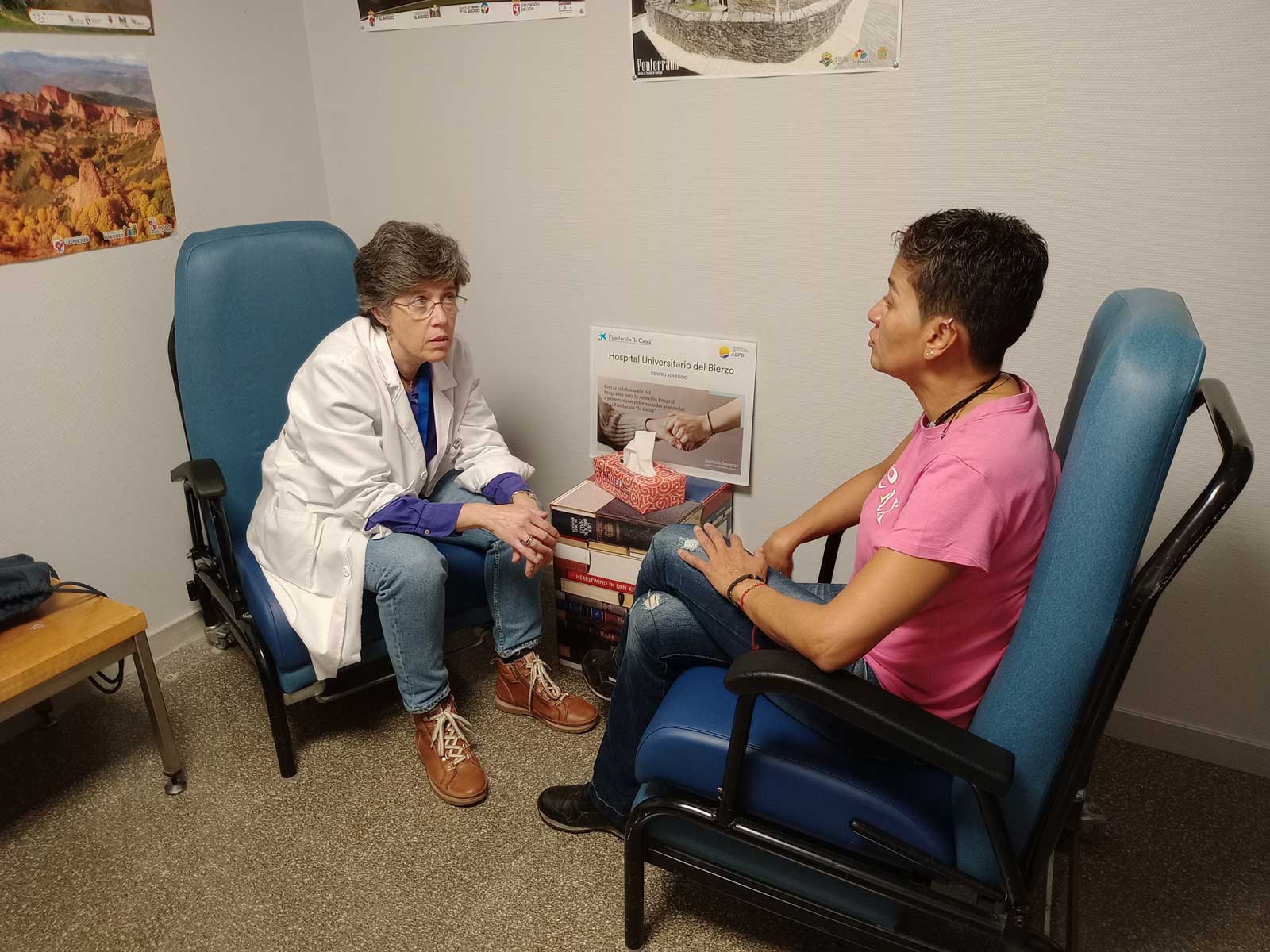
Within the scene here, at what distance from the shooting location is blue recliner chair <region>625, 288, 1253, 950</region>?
991 millimetres

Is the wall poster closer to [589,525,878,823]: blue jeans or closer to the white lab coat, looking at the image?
the white lab coat

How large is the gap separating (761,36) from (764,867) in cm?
164

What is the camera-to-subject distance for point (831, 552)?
1.73 metres

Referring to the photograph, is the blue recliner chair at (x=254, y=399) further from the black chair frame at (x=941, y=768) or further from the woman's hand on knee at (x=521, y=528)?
the black chair frame at (x=941, y=768)

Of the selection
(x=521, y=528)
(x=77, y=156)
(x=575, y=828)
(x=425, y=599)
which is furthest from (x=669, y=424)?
(x=77, y=156)

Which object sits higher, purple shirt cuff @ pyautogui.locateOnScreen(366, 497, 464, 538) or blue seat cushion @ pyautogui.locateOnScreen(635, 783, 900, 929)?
purple shirt cuff @ pyautogui.locateOnScreen(366, 497, 464, 538)

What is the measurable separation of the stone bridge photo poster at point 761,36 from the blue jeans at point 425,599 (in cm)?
109

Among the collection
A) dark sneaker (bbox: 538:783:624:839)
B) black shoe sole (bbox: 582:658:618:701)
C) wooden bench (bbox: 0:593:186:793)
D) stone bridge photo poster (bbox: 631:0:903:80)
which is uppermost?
stone bridge photo poster (bbox: 631:0:903:80)

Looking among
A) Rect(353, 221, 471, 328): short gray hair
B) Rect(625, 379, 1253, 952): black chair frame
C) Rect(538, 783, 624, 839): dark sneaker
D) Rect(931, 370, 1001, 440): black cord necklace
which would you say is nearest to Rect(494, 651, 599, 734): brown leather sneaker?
Rect(538, 783, 624, 839): dark sneaker

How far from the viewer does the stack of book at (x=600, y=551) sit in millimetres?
2080

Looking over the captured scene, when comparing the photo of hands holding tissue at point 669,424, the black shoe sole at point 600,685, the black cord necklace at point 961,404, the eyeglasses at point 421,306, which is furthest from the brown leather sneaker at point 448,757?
the black cord necklace at point 961,404

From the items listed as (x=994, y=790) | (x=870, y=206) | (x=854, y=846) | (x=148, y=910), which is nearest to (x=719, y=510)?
(x=870, y=206)

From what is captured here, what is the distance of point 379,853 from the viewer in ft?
5.84

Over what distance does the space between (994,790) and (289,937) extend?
1252 mm
